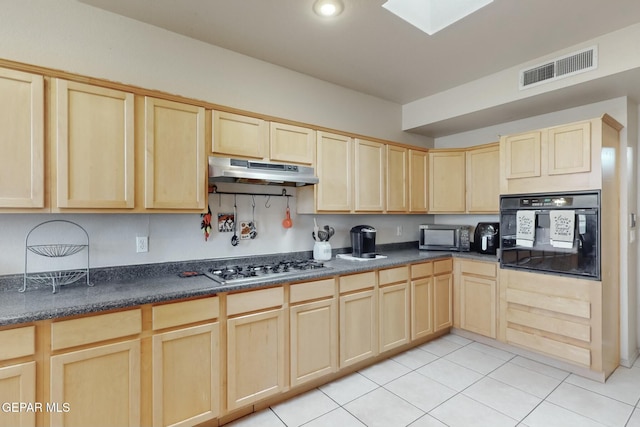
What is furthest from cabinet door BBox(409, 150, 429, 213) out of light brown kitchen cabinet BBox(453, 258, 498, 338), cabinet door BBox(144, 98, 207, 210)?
cabinet door BBox(144, 98, 207, 210)

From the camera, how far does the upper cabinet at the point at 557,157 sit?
2439mm

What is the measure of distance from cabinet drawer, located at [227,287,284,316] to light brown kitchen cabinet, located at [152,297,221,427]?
0.10 metres

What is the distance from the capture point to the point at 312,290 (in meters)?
2.30

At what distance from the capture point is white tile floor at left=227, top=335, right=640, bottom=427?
6.58ft

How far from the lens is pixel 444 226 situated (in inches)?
142

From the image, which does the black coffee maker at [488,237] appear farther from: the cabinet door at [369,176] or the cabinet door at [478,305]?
the cabinet door at [369,176]

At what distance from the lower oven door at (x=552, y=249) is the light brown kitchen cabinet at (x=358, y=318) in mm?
1357

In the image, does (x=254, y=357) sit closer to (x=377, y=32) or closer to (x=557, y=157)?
(x=377, y=32)

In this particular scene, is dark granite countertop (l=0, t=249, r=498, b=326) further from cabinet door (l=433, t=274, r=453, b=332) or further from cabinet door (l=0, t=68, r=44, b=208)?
cabinet door (l=433, t=274, r=453, b=332)

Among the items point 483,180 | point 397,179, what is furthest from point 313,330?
point 483,180

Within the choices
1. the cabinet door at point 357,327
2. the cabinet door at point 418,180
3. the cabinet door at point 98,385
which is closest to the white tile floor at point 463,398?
the cabinet door at point 357,327

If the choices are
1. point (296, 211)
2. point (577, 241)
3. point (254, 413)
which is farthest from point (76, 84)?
point (577, 241)

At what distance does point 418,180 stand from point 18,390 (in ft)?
11.4

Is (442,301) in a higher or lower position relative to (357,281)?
lower
